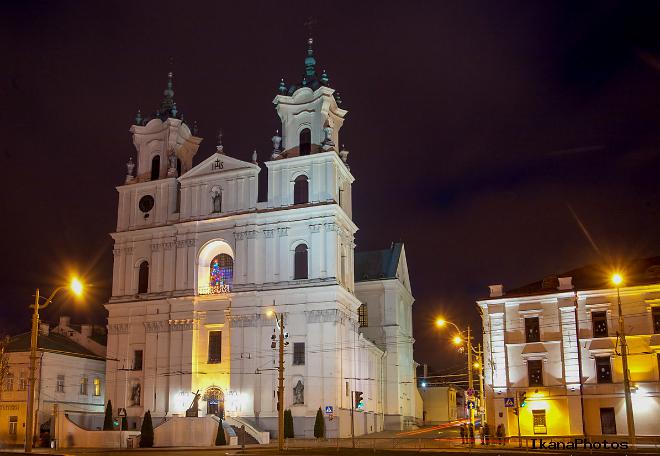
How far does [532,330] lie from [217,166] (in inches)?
1076

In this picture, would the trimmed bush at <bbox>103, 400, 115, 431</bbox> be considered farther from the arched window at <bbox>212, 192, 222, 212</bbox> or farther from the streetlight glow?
the streetlight glow

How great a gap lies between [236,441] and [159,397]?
11697 mm

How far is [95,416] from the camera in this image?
58.4m

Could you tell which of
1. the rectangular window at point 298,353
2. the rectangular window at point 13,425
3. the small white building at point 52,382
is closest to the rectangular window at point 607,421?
the rectangular window at point 298,353

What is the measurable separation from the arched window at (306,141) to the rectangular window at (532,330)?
71.8ft

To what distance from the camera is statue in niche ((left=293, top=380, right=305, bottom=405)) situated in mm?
53531

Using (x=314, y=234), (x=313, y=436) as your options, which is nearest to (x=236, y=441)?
(x=313, y=436)

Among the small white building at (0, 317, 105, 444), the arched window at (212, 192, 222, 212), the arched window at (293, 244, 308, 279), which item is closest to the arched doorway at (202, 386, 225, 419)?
the small white building at (0, 317, 105, 444)

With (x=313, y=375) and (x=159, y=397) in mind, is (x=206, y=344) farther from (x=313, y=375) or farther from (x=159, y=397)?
(x=313, y=375)

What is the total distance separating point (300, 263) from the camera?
57688 millimetres

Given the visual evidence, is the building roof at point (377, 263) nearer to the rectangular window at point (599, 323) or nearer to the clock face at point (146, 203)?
the clock face at point (146, 203)

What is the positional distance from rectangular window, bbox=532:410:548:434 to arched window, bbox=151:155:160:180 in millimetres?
35798

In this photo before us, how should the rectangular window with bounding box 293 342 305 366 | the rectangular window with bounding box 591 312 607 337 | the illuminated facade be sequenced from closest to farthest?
the illuminated facade < the rectangular window with bounding box 591 312 607 337 < the rectangular window with bounding box 293 342 305 366

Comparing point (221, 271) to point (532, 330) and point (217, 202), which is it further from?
point (532, 330)
